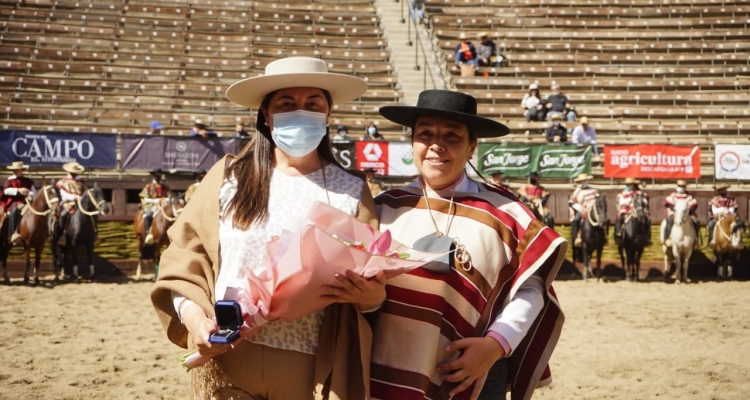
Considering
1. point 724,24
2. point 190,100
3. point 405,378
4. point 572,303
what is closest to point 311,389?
point 405,378

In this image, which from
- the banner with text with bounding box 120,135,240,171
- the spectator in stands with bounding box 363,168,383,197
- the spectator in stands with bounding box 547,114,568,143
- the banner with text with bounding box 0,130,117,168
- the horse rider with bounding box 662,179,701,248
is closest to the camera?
the spectator in stands with bounding box 363,168,383,197

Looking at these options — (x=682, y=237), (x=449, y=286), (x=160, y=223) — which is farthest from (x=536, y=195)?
(x=449, y=286)

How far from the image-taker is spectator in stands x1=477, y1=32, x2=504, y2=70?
75.4ft

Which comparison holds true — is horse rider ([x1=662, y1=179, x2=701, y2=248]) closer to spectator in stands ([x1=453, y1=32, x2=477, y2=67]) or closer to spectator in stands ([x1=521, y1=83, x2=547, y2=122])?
spectator in stands ([x1=521, y1=83, x2=547, y2=122])

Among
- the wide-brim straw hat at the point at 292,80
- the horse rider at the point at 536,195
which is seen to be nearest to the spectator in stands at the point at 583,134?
the horse rider at the point at 536,195

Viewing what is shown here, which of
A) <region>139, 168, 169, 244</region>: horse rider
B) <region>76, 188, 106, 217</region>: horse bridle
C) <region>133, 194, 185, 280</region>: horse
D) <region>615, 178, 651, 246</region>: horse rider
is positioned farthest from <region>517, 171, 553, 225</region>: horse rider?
<region>76, 188, 106, 217</region>: horse bridle

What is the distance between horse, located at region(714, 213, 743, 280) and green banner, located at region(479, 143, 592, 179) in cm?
266

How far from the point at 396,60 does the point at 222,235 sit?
71.3ft

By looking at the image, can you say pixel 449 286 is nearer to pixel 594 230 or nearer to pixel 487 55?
pixel 594 230

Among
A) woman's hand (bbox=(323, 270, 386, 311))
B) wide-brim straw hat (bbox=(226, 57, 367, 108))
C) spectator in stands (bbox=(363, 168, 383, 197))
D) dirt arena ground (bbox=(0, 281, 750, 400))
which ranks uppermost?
wide-brim straw hat (bbox=(226, 57, 367, 108))

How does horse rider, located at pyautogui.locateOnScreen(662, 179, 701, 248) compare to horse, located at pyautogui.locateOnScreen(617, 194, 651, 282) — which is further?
horse rider, located at pyautogui.locateOnScreen(662, 179, 701, 248)

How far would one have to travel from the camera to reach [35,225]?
12.7m

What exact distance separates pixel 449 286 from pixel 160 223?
37.8ft

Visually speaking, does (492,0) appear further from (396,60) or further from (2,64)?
(2,64)
